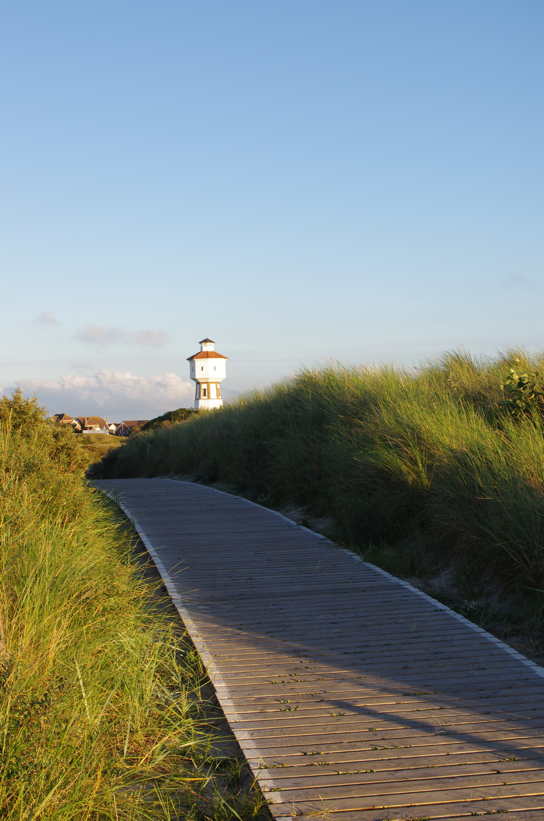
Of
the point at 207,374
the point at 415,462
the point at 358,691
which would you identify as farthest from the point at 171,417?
the point at 358,691

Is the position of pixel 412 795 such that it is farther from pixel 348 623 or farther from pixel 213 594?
pixel 213 594

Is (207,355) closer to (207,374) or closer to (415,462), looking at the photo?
(207,374)

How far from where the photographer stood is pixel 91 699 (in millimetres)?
4203

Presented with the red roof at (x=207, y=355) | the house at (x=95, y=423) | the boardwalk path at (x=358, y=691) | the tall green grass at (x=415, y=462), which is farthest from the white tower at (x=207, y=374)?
the boardwalk path at (x=358, y=691)

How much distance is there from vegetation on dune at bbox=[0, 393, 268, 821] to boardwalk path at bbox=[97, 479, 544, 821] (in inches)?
10.5

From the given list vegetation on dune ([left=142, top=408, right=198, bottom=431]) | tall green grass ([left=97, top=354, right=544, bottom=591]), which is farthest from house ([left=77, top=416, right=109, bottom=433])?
tall green grass ([left=97, top=354, right=544, bottom=591])

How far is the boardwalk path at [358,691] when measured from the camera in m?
A: 4.10

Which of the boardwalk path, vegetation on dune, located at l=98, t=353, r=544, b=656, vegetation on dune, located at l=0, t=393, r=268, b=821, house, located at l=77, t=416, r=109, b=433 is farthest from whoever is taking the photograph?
house, located at l=77, t=416, r=109, b=433

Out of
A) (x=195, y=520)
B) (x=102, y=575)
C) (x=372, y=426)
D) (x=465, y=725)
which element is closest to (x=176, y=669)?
(x=102, y=575)

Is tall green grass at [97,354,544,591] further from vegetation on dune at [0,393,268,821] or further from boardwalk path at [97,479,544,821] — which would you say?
vegetation on dune at [0,393,268,821]

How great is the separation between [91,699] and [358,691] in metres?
1.89

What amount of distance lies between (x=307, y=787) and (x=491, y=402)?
26.2ft

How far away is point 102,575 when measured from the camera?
6.34 m

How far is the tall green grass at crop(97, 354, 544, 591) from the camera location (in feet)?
24.7
